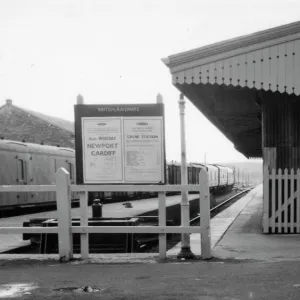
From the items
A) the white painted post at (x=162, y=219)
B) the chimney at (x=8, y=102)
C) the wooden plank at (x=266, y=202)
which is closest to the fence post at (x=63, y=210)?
the white painted post at (x=162, y=219)

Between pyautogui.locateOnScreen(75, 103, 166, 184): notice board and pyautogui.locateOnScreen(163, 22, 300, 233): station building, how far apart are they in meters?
2.46

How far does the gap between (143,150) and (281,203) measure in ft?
14.4

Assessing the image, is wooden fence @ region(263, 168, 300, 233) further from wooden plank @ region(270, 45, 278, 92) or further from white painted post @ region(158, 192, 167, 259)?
white painted post @ region(158, 192, 167, 259)

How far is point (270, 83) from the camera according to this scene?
1033 cm

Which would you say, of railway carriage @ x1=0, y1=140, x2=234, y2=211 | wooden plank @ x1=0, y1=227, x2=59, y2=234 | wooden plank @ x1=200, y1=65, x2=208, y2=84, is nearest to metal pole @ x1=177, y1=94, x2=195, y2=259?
wooden plank @ x1=0, y1=227, x2=59, y2=234

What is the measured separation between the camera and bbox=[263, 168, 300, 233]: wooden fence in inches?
438

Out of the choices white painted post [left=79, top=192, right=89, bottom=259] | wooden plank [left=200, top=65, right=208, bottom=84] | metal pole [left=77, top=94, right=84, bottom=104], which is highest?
wooden plank [left=200, top=65, right=208, bottom=84]

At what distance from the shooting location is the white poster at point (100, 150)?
27.3 feet

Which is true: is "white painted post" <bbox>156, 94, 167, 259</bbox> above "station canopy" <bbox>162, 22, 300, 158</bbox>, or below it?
below

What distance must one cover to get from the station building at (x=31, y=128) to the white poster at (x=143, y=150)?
56.1 m

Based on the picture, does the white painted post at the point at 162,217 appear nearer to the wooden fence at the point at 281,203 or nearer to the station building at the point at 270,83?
the station building at the point at 270,83

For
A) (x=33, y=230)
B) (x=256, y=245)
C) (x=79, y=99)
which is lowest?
(x=256, y=245)

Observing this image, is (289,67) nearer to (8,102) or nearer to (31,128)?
(31,128)

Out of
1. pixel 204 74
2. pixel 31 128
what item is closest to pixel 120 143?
pixel 204 74
